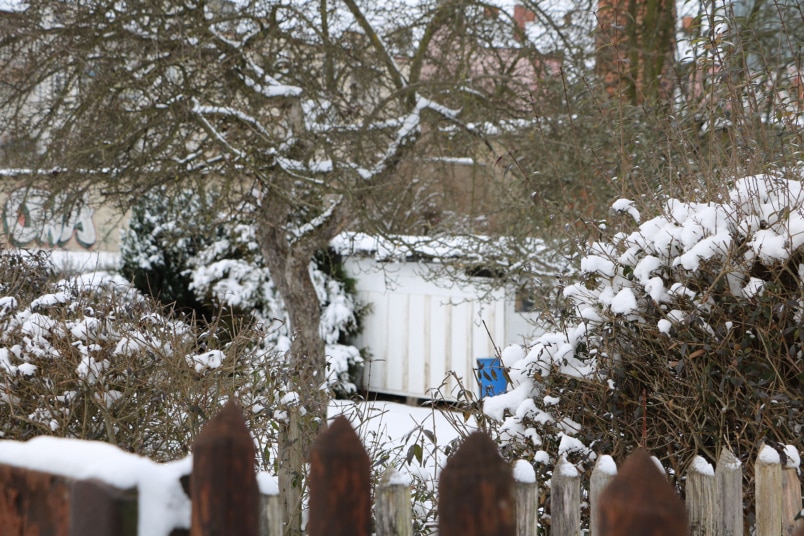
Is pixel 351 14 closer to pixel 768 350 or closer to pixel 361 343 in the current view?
pixel 361 343

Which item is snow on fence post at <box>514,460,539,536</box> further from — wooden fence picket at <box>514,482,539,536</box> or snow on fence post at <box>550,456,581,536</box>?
snow on fence post at <box>550,456,581,536</box>

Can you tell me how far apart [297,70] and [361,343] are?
4.91m

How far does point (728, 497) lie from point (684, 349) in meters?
0.58

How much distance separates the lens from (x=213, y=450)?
1.02m

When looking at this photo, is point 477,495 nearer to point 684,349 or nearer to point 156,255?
point 684,349

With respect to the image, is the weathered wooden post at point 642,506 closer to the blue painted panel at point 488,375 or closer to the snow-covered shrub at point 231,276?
the blue painted panel at point 488,375

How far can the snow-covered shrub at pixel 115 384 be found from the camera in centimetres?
307

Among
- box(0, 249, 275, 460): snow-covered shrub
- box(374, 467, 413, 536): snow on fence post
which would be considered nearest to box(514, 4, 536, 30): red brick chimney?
box(0, 249, 275, 460): snow-covered shrub

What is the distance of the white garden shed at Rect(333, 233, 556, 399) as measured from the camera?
400 inches

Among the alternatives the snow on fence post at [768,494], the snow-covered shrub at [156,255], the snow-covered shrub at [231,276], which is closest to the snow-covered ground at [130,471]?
the snow on fence post at [768,494]

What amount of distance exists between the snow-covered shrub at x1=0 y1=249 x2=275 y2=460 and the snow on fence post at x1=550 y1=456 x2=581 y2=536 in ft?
5.05

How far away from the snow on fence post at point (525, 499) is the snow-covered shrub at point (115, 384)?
5.15 ft

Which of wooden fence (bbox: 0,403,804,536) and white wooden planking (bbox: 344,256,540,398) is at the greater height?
white wooden planking (bbox: 344,256,540,398)

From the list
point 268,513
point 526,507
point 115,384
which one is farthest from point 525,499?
point 115,384
